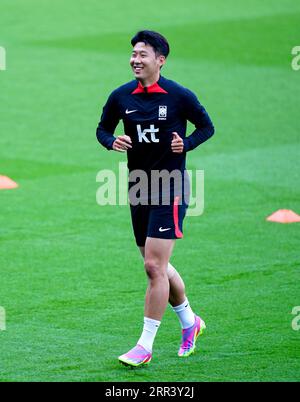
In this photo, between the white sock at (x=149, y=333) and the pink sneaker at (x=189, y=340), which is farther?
the pink sneaker at (x=189, y=340)

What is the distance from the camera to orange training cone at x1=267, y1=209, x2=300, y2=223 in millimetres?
12680

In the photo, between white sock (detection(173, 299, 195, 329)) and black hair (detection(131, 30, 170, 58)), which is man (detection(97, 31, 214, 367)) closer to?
black hair (detection(131, 30, 170, 58))

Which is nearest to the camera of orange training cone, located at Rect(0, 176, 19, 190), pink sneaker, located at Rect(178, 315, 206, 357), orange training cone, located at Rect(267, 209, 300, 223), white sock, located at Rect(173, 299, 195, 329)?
pink sneaker, located at Rect(178, 315, 206, 357)

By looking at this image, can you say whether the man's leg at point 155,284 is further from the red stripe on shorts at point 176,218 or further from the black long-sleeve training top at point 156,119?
the black long-sleeve training top at point 156,119

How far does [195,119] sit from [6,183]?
20.8 ft

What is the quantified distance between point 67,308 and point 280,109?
10410 mm

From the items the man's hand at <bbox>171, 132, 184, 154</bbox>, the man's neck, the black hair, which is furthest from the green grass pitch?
the black hair

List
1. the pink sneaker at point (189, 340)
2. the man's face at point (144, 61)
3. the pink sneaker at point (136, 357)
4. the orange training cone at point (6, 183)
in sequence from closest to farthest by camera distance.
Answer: the pink sneaker at point (136, 357)
the man's face at point (144, 61)
the pink sneaker at point (189, 340)
the orange training cone at point (6, 183)

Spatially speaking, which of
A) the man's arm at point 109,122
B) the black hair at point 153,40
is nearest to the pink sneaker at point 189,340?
the man's arm at point 109,122

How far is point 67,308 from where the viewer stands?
940 centimetres

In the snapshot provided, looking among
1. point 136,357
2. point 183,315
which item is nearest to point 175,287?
point 183,315

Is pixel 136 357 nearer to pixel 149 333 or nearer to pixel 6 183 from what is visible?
pixel 149 333

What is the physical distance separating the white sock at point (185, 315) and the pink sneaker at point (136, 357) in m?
0.57

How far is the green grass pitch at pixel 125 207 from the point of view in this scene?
8.38 meters
